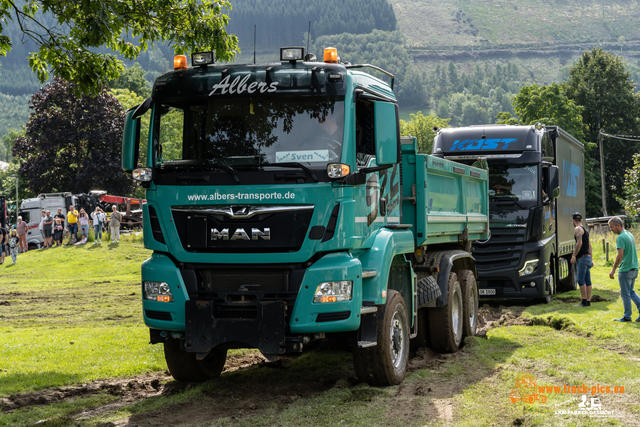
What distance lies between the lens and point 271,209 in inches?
254

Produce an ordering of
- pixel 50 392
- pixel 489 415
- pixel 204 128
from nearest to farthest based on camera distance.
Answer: pixel 489 415 < pixel 204 128 < pixel 50 392

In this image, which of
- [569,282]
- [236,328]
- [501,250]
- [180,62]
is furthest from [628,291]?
[180,62]

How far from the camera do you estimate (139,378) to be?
331 inches

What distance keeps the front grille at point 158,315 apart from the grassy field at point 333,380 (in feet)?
2.76

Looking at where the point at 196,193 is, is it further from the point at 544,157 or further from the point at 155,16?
the point at 544,157

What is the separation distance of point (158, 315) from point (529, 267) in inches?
377

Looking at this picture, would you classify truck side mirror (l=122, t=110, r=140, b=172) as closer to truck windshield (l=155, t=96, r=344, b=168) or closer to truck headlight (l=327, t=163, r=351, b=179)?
truck windshield (l=155, t=96, r=344, b=168)

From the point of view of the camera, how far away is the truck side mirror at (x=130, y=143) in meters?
Answer: 7.05

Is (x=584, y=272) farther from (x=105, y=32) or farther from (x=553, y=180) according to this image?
(x=105, y=32)

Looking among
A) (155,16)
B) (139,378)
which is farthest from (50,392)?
(155,16)

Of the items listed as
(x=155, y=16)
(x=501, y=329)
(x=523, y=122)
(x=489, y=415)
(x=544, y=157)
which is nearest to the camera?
(x=489, y=415)

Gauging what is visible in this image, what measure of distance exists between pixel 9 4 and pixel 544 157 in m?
10.4

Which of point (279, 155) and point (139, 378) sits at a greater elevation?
point (279, 155)

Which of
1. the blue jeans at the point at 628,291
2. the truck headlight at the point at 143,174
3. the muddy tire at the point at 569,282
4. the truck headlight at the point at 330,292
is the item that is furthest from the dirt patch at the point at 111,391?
the muddy tire at the point at 569,282
